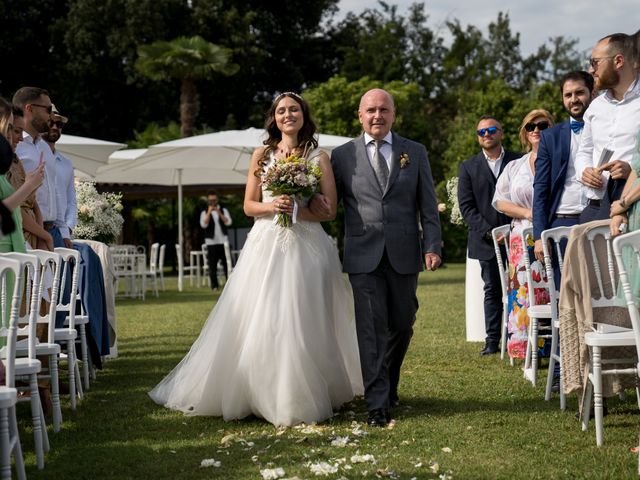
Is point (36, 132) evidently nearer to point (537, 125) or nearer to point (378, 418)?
point (378, 418)

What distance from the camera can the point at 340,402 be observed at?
724cm

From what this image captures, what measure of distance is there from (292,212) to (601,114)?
216 centimetres

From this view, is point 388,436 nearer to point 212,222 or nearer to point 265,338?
point 265,338

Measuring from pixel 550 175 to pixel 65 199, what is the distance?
416cm

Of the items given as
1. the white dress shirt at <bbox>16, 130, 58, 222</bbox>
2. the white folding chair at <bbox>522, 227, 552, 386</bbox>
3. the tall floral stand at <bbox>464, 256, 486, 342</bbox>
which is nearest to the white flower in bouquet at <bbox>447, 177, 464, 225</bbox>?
the tall floral stand at <bbox>464, 256, 486, 342</bbox>

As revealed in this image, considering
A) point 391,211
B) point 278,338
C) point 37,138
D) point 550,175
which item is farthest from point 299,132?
point 37,138

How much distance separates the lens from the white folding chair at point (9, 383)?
4613mm

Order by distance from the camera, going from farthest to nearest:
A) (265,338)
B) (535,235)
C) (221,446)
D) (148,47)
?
1. (148,47)
2. (535,235)
3. (265,338)
4. (221,446)

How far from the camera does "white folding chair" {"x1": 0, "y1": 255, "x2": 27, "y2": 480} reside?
15.1 feet

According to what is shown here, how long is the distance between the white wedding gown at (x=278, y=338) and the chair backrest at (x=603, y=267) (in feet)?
6.34

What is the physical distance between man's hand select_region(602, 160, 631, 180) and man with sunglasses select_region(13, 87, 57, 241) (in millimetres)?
4185

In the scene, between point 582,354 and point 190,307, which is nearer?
point 582,354

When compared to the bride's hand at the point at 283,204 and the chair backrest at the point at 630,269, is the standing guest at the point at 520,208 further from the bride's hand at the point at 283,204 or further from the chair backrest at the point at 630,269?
the chair backrest at the point at 630,269

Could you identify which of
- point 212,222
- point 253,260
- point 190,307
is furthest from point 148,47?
point 253,260
